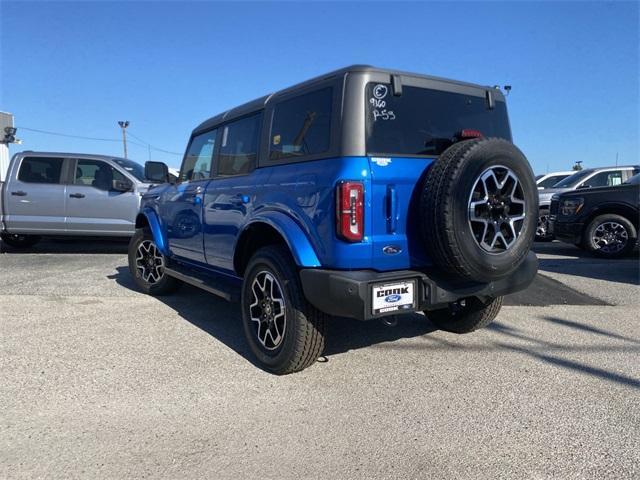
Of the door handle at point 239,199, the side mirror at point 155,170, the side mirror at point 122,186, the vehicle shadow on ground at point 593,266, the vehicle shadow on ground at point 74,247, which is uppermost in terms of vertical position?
the side mirror at point 122,186

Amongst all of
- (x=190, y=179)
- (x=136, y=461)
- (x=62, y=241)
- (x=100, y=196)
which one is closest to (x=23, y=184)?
(x=100, y=196)

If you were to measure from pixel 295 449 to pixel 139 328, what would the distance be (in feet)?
8.64

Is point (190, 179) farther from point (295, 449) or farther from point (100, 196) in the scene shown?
point (100, 196)

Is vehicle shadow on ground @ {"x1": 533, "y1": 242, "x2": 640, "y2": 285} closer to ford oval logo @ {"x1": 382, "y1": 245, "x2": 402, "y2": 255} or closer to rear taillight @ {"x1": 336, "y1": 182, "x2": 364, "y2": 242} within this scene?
ford oval logo @ {"x1": 382, "y1": 245, "x2": 402, "y2": 255}

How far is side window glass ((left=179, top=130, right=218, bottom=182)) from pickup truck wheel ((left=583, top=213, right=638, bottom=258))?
7.03 metres

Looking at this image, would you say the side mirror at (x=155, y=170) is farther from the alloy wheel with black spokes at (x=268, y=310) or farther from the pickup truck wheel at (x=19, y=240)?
the pickup truck wheel at (x=19, y=240)

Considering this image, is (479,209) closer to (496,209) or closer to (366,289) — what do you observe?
(496,209)

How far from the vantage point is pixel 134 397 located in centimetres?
305

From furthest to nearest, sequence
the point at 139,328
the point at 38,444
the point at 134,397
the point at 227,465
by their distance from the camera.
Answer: the point at 139,328 → the point at 134,397 → the point at 38,444 → the point at 227,465

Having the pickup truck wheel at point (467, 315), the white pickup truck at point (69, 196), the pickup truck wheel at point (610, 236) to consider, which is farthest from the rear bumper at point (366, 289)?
the white pickup truck at point (69, 196)

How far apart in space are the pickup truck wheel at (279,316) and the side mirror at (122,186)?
5.89m

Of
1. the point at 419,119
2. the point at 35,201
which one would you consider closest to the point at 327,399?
the point at 419,119

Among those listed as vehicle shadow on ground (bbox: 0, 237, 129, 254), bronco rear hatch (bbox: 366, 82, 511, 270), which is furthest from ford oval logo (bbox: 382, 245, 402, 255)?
vehicle shadow on ground (bbox: 0, 237, 129, 254)

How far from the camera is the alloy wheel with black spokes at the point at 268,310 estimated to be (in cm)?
336
